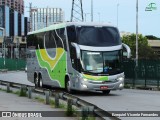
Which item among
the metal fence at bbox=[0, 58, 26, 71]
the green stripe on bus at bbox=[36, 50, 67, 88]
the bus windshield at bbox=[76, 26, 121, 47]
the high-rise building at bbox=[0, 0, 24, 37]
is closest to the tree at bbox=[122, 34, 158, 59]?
the high-rise building at bbox=[0, 0, 24, 37]

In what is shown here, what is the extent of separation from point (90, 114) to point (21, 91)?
466 inches

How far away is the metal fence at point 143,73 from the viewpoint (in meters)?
33.0

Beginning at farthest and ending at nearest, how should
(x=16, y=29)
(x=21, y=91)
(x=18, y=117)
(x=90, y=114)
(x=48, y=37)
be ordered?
(x=16, y=29), (x=48, y=37), (x=21, y=91), (x=18, y=117), (x=90, y=114)

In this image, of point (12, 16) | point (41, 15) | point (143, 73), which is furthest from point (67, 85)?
point (12, 16)

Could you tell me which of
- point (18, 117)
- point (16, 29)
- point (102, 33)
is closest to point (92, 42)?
point (102, 33)

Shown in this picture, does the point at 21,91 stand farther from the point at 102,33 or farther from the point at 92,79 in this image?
the point at 102,33

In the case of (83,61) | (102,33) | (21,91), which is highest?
(102,33)

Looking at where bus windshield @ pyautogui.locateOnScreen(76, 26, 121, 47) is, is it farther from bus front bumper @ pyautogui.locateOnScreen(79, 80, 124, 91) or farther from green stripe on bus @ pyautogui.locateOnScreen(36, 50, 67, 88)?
bus front bumper @ pyautogui.locateOnScreen(79, 80, 124, 91)

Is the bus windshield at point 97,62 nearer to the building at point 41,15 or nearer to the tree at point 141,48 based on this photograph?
the building at point 41,15

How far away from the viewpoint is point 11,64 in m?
91.4

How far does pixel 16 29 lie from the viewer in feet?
471

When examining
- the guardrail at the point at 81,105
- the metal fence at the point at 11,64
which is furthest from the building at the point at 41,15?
the guardrail at the point at 81,105

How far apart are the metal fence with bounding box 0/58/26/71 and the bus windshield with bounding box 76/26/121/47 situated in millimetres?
63632

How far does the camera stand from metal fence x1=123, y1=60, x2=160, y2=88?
33031 mm
